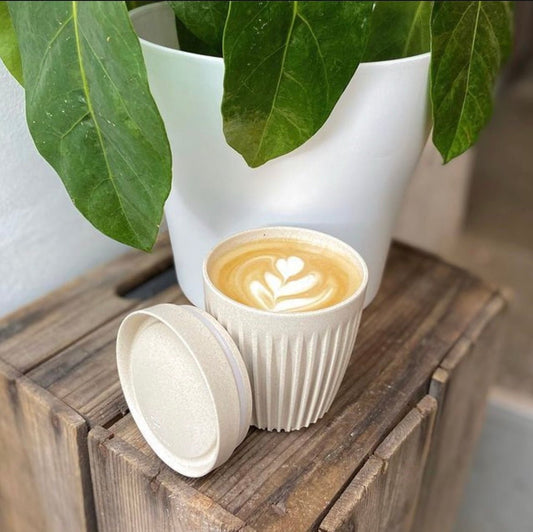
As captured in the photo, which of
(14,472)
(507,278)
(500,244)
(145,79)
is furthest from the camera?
(500,244)

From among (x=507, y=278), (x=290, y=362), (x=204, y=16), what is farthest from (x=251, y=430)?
(x=507, y=278)

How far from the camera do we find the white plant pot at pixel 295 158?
1.88 ft

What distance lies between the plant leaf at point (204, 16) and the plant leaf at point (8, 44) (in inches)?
4.7

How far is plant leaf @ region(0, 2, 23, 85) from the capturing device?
0.56m

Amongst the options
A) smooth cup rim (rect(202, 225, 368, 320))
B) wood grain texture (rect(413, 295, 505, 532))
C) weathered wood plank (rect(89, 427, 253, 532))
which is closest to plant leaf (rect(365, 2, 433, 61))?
smooth cup rim (rect(202, 225, 368, 320))

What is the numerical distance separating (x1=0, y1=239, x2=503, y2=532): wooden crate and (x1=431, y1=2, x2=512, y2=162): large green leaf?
0.68 feet

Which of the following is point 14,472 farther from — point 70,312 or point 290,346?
point 290,346

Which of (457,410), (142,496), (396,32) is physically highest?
(396,32)

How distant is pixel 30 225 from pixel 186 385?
28 centimetres

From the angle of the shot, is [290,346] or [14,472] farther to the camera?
[14,472]

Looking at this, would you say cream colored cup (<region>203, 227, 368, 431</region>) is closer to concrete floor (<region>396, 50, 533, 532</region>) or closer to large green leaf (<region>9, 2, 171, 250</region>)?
large green leaf (<region>9, 2, 171, 250</region>)

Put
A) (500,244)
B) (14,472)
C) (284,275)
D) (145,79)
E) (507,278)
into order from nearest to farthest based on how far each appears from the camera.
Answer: (145,79), (284,275), (14,472), (507,278), (500,244)

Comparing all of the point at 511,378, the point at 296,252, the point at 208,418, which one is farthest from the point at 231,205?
the point at 511,378

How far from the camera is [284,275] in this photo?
60cm
